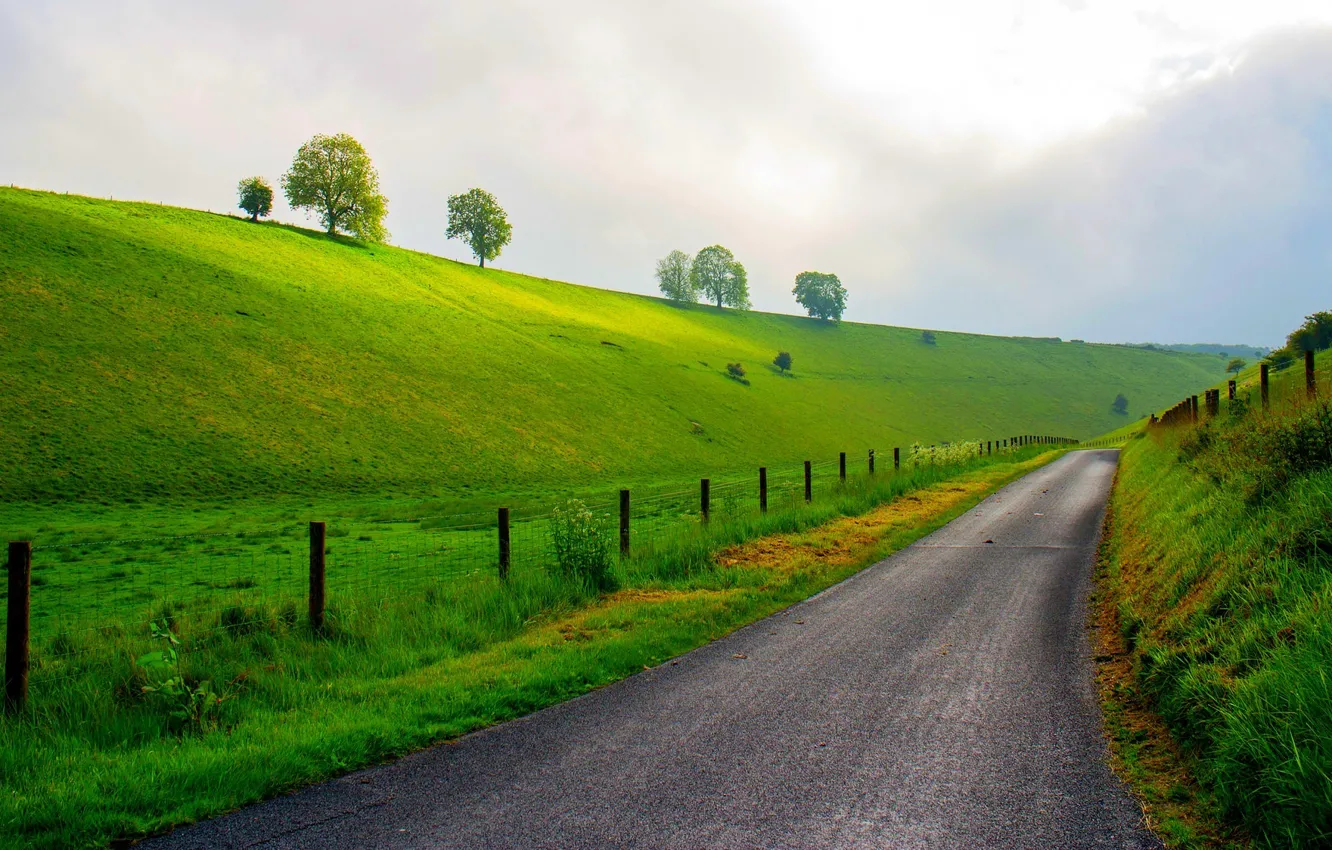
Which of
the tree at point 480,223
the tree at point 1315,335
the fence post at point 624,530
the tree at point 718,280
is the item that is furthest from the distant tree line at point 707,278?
the fence post at point 624,530

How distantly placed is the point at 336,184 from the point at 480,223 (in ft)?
68.3

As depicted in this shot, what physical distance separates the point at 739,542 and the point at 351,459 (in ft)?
99.4

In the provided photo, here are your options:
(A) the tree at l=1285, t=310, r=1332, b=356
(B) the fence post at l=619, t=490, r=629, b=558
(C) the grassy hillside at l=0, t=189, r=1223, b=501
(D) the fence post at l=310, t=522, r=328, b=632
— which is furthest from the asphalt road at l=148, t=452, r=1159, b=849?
(A) the tree at l=1285, t=310, r=1332, b=356

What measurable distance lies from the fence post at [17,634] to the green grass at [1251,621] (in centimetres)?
837

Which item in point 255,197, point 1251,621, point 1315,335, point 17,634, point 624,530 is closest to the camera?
point 1251,621

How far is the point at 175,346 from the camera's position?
4303 centimetres

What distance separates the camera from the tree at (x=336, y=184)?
87.1 metres

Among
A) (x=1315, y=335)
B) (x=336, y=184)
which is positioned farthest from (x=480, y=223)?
(x=1315, y=335)

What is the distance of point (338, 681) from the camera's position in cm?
726

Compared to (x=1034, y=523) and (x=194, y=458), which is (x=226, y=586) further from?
(x=194, y=458)

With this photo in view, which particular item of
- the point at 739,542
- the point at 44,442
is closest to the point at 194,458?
the point at 44,442

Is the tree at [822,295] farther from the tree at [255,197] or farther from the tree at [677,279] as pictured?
the tree at [255,197]

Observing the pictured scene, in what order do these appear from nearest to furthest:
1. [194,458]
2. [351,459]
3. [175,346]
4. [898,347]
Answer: [194,458]
[351,459]
[175,346]
[898,347]

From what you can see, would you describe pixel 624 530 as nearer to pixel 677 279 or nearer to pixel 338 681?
pixel 338 681
